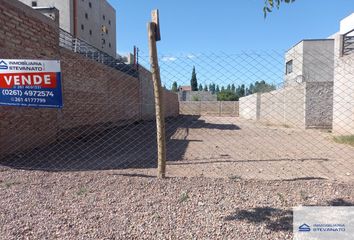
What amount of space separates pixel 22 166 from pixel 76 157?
1.43 metres

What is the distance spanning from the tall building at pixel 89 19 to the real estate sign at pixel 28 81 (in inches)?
1458

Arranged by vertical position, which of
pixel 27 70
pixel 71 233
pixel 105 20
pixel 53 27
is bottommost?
pixel 71 233

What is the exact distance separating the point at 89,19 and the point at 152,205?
48479 mm

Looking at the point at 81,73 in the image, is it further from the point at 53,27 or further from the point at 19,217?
the point at 19,217

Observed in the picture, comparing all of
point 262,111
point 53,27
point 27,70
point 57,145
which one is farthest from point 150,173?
point 262,111

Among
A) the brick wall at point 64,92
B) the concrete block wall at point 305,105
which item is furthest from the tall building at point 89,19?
the brick wall at point 64,92

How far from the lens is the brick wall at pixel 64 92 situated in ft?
21.9

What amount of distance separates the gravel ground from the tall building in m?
38.7

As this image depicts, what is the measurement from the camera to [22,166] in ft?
18.8

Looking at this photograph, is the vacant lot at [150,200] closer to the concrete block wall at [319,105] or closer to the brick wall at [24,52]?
the brick wall at [24,52]

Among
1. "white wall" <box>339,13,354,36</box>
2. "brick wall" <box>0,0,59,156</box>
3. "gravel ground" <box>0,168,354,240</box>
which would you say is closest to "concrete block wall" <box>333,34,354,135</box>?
"gravel ground" <box>0,168,354,240</box>

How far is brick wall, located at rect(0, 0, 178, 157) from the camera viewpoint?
668 centimetres

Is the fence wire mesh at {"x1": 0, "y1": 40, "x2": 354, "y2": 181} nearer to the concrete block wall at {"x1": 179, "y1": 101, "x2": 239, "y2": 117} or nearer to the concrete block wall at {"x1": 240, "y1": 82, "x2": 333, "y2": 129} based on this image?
the concrete block wall at {"x1": 240, "y1": 82, "x2": 333, "y2": 129}

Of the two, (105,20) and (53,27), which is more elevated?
(105,20)
